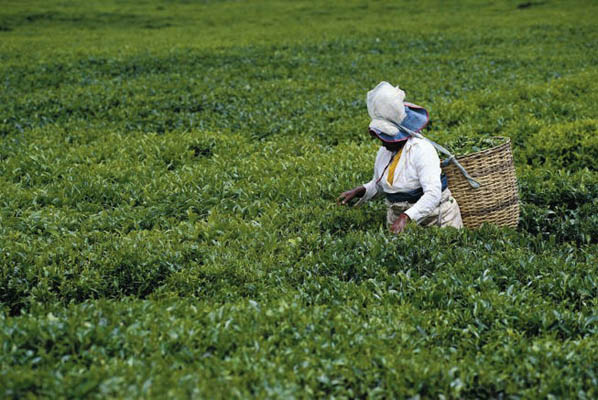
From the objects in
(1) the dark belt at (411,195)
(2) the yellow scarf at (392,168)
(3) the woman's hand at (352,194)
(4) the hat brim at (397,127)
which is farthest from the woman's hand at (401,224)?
(3) the woman's hand at (352,194)

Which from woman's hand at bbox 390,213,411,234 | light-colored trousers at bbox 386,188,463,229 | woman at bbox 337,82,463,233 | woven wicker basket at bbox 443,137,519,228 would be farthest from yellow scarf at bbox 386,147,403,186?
woven wicker basket at bbox 443,137,519,228

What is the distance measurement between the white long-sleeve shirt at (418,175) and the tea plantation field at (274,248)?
0.40 metres

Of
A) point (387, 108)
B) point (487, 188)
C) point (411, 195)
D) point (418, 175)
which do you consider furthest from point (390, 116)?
point (487, 188)

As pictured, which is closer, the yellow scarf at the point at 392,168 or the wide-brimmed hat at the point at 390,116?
the wide-brimmed hat at the point at 390,116

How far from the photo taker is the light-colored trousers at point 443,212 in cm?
655

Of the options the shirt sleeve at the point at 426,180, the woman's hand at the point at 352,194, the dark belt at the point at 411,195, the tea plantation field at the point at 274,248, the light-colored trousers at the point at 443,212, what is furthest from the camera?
the woman's hand at the point at 352,194

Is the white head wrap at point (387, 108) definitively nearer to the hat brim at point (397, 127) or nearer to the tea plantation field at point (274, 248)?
the hat brim at point (397, 127)

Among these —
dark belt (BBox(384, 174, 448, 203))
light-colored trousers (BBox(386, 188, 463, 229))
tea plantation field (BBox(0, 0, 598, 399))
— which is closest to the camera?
tea plantation field (BBox(0, 0, 598, 399))

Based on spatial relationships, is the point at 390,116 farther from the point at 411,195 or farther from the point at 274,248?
the point at 274,248

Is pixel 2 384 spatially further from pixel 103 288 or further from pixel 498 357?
pixel 498 357

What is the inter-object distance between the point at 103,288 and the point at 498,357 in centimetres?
369

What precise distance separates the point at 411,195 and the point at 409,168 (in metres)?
0.32

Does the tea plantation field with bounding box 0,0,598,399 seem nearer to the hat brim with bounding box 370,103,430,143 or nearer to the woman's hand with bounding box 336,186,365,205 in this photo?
the woman's hand with bounding box 336,186,365,205

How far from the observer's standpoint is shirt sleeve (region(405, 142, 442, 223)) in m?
6.08
